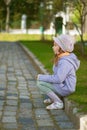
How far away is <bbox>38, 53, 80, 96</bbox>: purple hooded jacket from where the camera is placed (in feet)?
25.3

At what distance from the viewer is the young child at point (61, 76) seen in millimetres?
7707

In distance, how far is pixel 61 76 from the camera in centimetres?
770

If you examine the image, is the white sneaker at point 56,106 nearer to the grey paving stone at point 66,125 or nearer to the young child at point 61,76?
the young child at point 61,76

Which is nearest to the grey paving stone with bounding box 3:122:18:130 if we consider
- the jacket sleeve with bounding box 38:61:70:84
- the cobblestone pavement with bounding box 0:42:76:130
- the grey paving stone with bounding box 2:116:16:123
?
the cobblestone pavement with bounding box 0:42:76:130

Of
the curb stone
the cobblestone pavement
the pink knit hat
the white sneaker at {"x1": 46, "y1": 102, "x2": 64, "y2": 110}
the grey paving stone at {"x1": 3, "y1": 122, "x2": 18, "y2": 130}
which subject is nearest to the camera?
the curb stone

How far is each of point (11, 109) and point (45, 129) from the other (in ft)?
4.58

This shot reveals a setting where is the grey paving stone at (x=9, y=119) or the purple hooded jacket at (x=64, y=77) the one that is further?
the purple hooded jacket at (x=64, y=77)

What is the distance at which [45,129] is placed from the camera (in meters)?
6.48

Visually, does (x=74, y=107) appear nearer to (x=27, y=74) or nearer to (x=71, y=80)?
(x=71, y=80)

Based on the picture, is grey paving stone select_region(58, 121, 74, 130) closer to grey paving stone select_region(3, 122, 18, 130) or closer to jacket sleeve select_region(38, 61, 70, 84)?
grey paving stone select_region(3, 122, 18, 130)

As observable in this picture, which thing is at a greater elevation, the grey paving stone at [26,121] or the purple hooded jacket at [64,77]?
the purple hooded jacket at [64,77]

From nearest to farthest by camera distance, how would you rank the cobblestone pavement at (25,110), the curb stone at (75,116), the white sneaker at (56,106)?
the curb stone at (75,116) < the cobblestone pavement at (25,110) < the white sneaker at (56,106)

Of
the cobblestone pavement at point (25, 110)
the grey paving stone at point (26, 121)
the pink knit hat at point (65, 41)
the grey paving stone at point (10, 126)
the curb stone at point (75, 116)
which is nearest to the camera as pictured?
the curb stone at point (75, 116)

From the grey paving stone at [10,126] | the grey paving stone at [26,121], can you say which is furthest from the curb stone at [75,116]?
the grey paving stone at [10,126]
